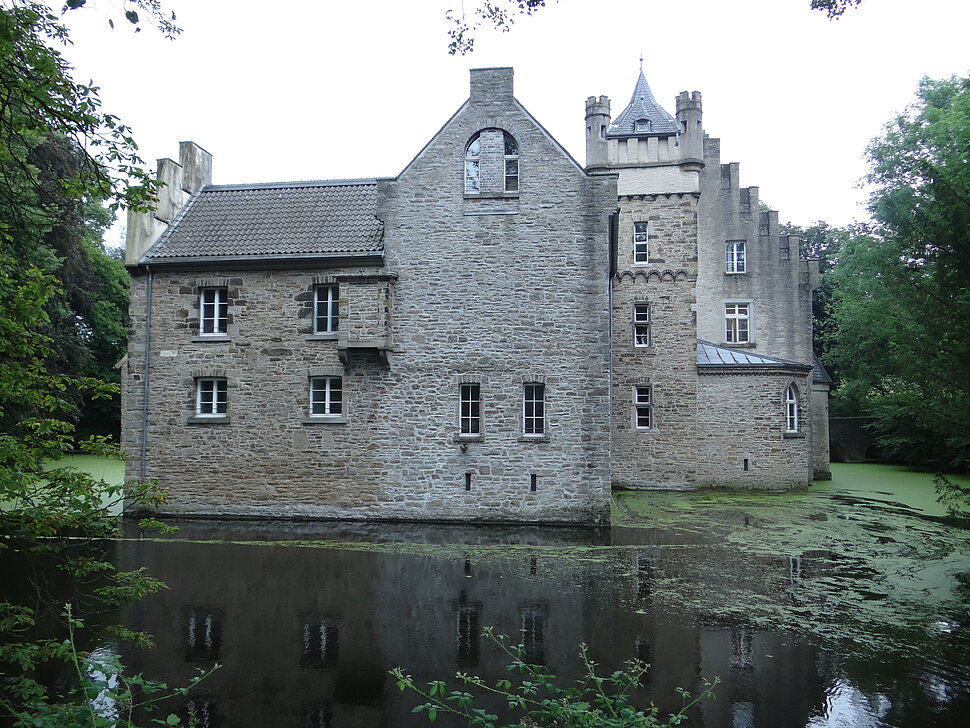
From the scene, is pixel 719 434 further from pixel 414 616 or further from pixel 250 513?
pixel 414 616

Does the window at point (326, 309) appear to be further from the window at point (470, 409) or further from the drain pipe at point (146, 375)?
the drain pipe at point (146, 375)

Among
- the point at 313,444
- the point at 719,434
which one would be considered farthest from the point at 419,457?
the point at 719,434

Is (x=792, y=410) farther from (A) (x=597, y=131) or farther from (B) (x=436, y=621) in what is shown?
(B) (x=436, y=621)

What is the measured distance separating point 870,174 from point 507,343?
21949 millimetres

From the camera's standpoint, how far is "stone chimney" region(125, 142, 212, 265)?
18766 mm

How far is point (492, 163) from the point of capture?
58.3 ft

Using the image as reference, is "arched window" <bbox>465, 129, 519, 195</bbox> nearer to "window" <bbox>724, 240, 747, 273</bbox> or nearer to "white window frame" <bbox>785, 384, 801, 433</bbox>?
"white window frame" <bbox>785, 384, 801, 433</bbox>

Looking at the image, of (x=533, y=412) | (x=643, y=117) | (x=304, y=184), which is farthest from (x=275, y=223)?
(x=643, y=117)

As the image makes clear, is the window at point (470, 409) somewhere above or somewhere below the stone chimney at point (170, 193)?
below

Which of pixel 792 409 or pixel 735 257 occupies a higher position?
pixel 735 257

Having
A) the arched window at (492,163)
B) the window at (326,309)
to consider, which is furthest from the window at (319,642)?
the arched window at (492,163)

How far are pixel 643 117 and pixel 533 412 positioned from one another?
12953mm

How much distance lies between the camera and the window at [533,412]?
17250 millimetres

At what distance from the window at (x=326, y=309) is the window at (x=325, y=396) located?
4.04ft
